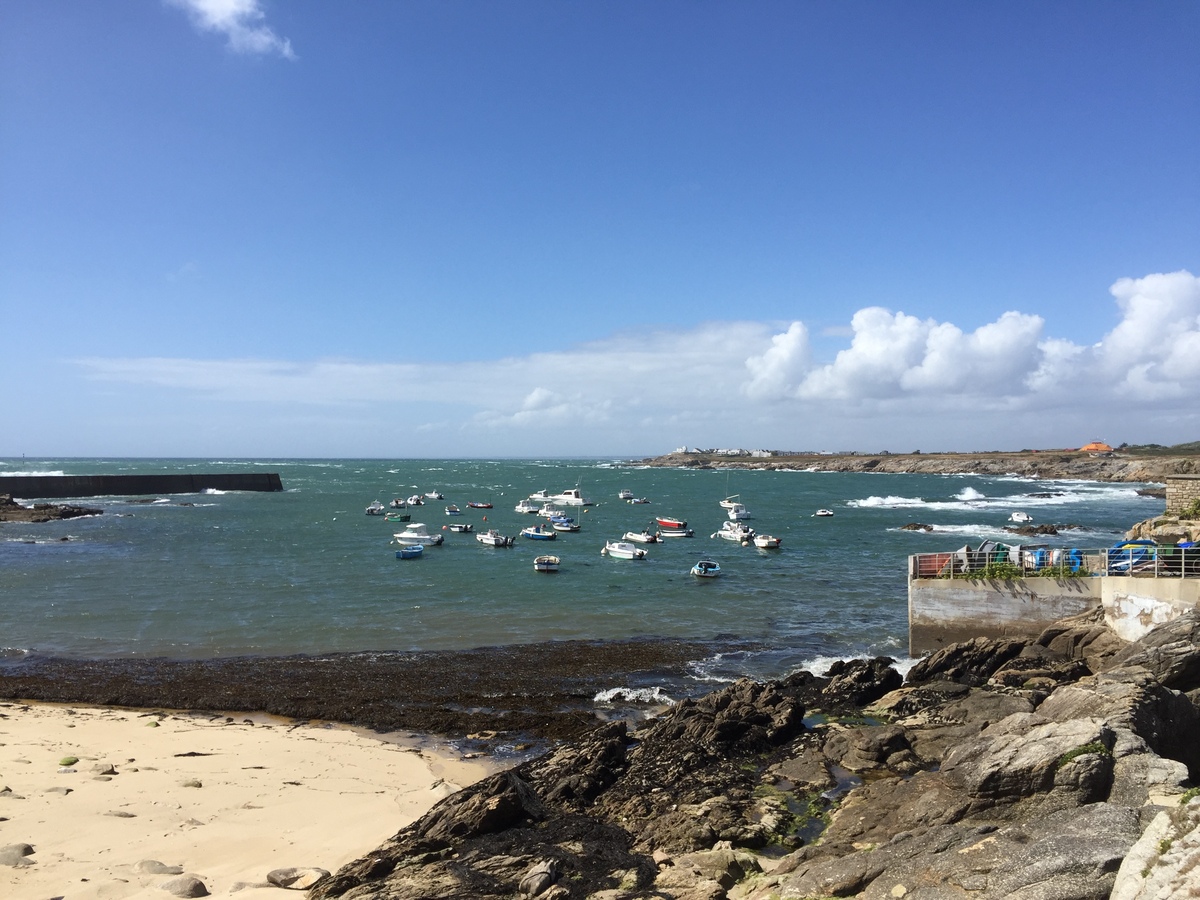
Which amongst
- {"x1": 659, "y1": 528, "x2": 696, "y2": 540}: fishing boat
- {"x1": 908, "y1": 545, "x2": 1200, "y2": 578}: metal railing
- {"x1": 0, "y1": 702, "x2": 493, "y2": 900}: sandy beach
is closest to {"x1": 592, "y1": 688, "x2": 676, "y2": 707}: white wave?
{"x1": 0, "y1": 702, "x2": 493, "y2": 900}: sandy beach

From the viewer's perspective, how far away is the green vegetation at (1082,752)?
1127 centimetres

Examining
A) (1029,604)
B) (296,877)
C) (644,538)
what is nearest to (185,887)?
(296,877)

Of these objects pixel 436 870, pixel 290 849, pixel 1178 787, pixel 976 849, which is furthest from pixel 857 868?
pixel 290 849

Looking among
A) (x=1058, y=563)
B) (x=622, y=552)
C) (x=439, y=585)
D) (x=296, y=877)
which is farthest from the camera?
(x=622, y=552)

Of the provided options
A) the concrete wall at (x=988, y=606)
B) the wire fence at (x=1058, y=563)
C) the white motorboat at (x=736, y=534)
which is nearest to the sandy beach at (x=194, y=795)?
the concrete wall at (x=988, y=606)

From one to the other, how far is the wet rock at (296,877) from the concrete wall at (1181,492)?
3795cm

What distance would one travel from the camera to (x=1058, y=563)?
26.1 m

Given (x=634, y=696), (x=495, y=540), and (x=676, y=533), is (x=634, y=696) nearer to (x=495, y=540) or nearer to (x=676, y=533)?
(x=495, y=540)

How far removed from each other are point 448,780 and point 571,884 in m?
7.35

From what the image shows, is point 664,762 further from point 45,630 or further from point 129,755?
point 45,630

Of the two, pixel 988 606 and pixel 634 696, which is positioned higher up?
pixel 988 606

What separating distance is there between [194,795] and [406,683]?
975cm

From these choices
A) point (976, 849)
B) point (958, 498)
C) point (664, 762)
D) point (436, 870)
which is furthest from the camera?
point (958, 498)

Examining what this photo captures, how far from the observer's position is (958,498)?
383ft
